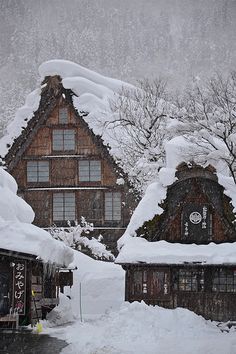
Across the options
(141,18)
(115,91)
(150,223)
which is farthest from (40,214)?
(141,18)

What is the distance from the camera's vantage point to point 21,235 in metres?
21.0

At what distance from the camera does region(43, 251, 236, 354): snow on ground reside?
14.8 meters

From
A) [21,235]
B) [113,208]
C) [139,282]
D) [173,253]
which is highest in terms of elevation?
[113,208]

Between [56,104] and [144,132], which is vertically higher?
[56,104]

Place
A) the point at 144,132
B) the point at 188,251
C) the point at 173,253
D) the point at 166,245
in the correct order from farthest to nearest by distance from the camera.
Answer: the point at 144,132
the point at 166,245
the point at 188,251
the point at 173,253

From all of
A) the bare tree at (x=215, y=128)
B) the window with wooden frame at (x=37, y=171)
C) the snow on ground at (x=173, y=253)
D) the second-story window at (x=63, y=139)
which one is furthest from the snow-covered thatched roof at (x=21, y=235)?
the second-story window at (x=63, y=139)

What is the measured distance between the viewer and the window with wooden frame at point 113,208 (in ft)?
123

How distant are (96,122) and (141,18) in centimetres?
14678

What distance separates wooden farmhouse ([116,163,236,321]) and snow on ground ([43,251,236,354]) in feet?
4.31

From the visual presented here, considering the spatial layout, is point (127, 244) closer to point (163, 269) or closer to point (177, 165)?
point (163, 269)

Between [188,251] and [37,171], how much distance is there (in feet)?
56.7

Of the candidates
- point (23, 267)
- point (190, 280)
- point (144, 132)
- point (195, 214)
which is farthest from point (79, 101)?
point (23, 267)

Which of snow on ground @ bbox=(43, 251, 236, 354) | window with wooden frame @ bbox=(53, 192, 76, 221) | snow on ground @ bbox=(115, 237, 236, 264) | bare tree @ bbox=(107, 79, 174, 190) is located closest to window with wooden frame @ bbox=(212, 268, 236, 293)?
snow on ground @ bbox=(115, 237, 236, 264)

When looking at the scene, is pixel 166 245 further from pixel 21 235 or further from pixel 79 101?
pixel 79 101
